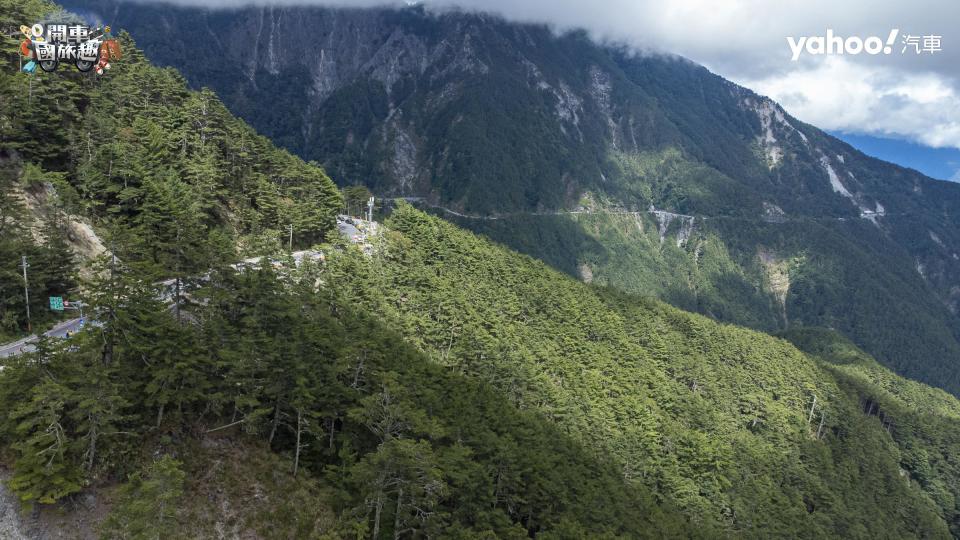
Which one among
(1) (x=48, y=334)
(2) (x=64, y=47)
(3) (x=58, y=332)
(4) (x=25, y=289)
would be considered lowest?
(1) (x=48, y=334)

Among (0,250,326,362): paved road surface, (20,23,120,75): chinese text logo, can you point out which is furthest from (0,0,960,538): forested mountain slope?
(20,23,120,75): chinese text logo

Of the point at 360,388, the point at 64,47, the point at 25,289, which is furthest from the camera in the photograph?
the point at 64,47

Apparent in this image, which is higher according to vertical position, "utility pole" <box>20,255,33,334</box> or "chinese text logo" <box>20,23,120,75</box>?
"chinese text logo" <box>20,23,120,75</box>

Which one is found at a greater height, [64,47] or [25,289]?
[64,47]

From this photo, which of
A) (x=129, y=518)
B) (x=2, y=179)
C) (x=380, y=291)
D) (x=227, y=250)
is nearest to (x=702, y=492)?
(x=380, y=291)

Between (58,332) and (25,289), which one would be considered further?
(58,332)

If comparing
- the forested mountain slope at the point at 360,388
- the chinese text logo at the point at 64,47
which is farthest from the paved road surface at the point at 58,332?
the chinese text logo at the point at 64,47

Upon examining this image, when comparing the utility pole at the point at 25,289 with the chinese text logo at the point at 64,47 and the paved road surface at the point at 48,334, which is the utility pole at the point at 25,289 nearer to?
the paved road surface at the point at 48,334

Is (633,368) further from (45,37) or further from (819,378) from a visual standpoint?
(45,37)

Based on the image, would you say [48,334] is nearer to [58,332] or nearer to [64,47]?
[58,332]

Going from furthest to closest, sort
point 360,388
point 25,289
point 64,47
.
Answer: point 64,47 < point 25,289 < point 360,388

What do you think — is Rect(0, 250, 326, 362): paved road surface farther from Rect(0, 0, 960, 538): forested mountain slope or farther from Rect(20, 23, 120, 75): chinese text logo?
Rect(20, 23, 120, 75): chinese text logo

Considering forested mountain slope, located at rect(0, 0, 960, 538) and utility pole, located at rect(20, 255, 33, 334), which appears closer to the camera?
forested mountain slope, located at rect(0, 0, 960, 538)

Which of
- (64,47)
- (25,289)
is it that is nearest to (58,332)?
(25,289)
